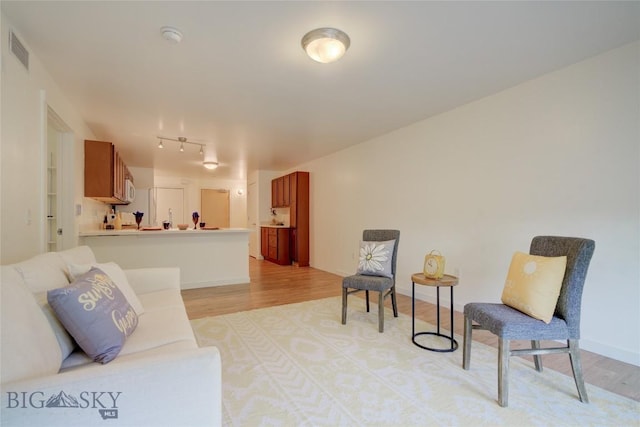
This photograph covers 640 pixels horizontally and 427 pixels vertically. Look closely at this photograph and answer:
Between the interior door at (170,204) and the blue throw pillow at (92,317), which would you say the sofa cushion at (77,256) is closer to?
the blue throw pillow at (92,317)

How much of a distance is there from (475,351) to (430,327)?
21.3 inches

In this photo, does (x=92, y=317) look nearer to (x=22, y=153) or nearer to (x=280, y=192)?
(x=22, y=153)

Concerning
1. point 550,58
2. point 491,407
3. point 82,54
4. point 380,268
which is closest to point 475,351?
point 491,407

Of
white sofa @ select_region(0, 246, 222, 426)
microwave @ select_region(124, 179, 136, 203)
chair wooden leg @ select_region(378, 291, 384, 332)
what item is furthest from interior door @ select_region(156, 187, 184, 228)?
white sofa @ select_region(0, 246, 222, 426)

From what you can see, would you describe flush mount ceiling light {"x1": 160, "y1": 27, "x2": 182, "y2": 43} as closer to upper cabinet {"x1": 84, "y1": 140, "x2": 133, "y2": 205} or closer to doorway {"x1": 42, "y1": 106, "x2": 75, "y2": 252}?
doorway {"x1": 42, "y1": 106, "x2": 75, "y2": 252}

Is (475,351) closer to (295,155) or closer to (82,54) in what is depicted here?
(82,54)

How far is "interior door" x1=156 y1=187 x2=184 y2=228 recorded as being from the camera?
857cm

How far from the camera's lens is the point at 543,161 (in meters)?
2.65

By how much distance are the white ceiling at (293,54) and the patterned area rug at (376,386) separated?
7.52 ft

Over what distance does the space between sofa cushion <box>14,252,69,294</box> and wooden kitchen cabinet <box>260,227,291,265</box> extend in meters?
5.03

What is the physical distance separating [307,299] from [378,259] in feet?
4.26

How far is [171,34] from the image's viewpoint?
198 centimetres

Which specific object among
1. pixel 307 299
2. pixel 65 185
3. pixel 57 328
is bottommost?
pixel 307 299

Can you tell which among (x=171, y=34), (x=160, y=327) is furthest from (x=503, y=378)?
(x=171, y=34)
